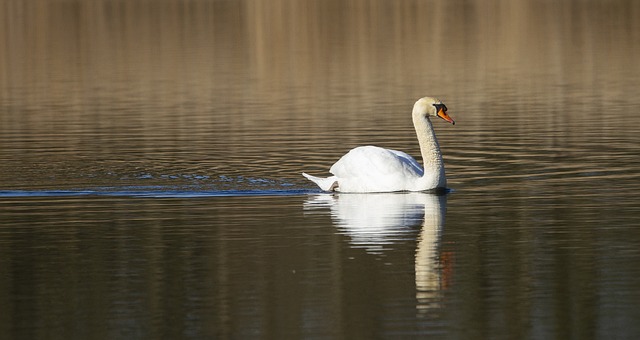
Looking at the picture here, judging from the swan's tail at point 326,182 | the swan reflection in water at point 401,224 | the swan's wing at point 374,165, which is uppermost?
the swan's wing at point 374,165

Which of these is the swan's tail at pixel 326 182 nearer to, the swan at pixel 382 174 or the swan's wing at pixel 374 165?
the swan at pixel 382 174

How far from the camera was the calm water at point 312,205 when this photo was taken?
515 inches

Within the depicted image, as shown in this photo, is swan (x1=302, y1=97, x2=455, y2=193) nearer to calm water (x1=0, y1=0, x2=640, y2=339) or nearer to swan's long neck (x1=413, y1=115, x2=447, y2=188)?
swan's long neck (x1=413, y1=115, x2=447, y2=188)

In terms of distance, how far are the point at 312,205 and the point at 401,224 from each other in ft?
7.69

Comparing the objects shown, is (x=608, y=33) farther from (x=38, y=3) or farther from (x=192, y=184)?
(x=38, y=3)

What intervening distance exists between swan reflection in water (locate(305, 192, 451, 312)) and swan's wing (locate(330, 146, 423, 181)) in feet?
0.85

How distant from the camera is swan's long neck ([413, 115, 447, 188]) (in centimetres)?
2088

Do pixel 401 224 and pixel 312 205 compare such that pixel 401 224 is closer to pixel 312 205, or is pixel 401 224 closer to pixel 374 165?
pixel 312 205

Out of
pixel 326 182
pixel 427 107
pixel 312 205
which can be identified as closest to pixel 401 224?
pixel 312 205

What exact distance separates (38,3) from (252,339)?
10469cm

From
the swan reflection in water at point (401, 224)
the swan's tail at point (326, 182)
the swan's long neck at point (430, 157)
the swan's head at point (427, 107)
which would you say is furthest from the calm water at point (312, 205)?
Answer: the swan's head at point (427, 107)

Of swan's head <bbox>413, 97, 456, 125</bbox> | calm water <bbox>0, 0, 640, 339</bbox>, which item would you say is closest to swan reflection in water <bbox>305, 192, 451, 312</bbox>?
calm water <bbox>0, 0, 640, 339</bbox>

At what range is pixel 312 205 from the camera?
1997cm

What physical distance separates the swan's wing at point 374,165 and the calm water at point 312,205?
33 centimetres
